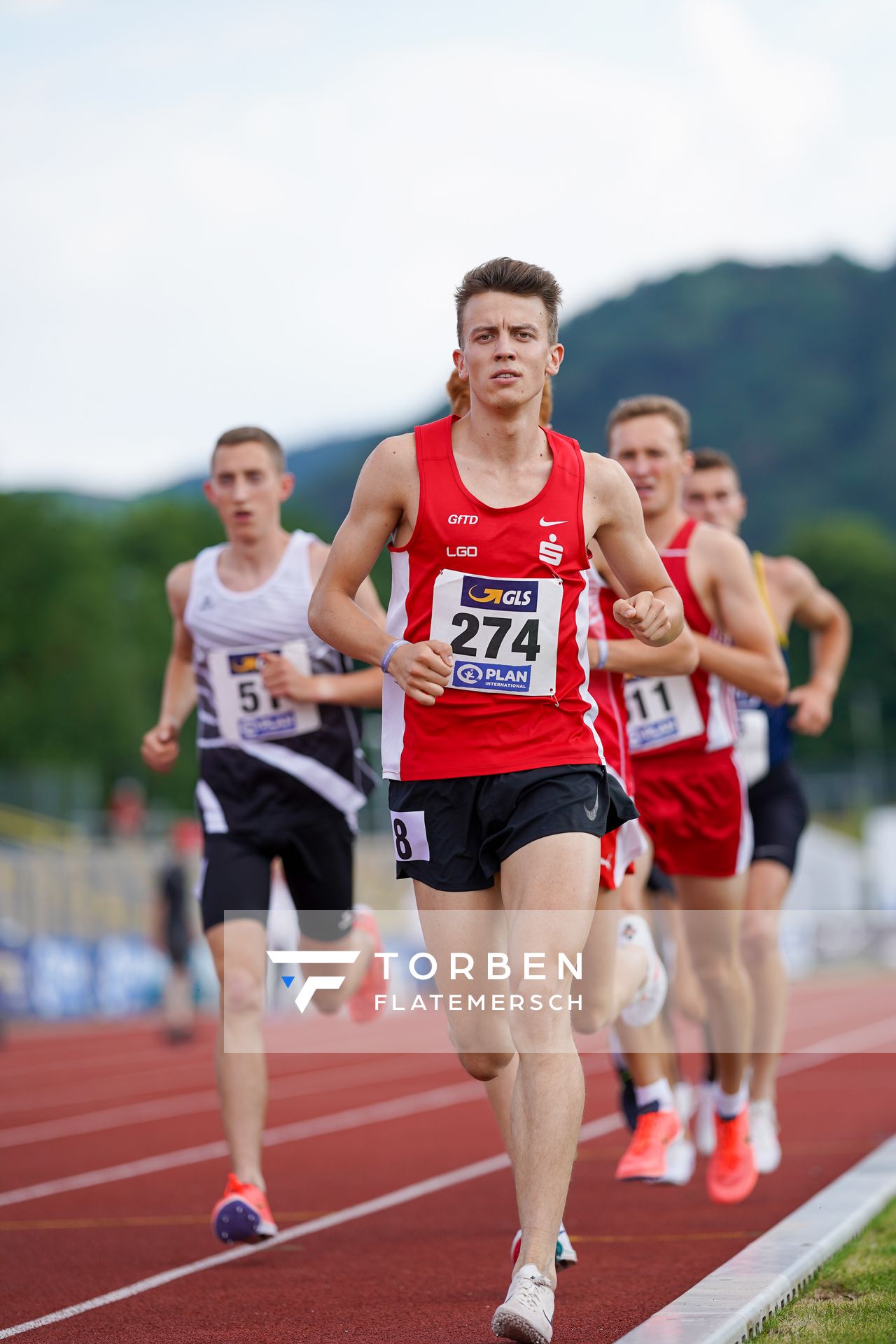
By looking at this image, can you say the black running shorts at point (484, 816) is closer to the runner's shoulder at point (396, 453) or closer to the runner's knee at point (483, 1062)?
the runner's knee at point (483, 1062)

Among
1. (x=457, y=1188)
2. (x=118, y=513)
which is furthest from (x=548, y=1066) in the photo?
(x=118, y=513)

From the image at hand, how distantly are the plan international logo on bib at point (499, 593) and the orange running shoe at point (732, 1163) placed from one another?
10.2 feet

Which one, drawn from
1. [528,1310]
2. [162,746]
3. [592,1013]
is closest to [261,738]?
[162,746]

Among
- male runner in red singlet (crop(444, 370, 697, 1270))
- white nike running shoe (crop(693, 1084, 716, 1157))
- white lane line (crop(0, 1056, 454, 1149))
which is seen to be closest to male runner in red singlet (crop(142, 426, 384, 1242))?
male runner in red singlet (crop(444, 370, 697, 1270))

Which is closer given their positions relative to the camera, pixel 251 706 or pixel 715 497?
pixel 251 706

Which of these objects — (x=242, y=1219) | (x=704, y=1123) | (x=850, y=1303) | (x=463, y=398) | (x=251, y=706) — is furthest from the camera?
(x=704, y=1123)

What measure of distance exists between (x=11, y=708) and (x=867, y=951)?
1265 inches

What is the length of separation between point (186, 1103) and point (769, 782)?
5881 mm

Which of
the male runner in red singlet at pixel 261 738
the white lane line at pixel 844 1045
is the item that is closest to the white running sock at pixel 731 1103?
the male runner in red singlet at pixel 261 738

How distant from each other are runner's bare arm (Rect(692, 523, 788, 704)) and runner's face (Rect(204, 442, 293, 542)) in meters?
1.50

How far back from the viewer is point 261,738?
21.9 feet

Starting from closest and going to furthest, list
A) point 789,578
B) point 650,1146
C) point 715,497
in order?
point 650,1146 → point 715,497 → point 789,578

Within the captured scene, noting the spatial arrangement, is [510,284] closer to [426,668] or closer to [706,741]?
[426,668]

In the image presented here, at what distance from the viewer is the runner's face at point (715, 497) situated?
846 cm
